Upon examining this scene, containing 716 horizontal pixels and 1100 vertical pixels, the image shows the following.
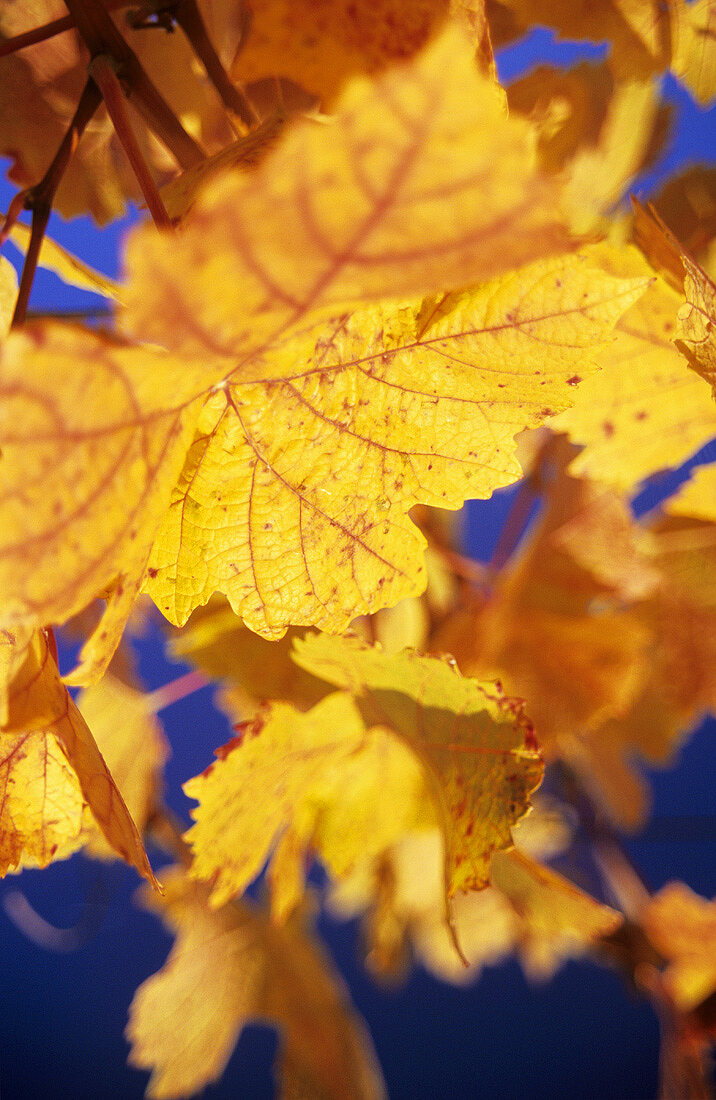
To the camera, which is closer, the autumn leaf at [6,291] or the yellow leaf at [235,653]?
the autumn leaf at [6,291]

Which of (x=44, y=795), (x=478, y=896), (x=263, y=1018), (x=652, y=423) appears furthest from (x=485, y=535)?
(x=44, y=795)

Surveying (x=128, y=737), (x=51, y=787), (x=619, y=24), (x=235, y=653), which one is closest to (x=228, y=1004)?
(x=128, y=737)

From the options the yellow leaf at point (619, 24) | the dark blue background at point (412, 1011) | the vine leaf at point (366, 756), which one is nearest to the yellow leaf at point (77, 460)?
the vine leaf at point (366, 756)

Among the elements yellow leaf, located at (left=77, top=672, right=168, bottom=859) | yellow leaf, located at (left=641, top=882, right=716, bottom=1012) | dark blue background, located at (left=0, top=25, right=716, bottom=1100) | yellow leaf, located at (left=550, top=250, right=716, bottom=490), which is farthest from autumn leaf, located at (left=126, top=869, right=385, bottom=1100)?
dark blue background, located at (left=0, top=25, right=716, bottom=1100)

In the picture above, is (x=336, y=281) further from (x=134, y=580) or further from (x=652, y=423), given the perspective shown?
(x=652, y=423)

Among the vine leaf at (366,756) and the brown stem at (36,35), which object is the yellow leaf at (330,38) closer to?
the brown stem at (36,35)

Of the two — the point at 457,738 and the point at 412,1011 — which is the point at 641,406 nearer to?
the point at 457,738
